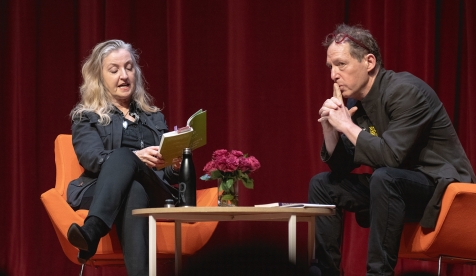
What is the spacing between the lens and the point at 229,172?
98.9 inches

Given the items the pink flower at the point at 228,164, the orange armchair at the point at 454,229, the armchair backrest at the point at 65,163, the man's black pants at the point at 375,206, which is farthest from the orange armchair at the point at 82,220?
the orange armchair at the point at 454,229

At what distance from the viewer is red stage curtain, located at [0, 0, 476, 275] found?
11.3ft

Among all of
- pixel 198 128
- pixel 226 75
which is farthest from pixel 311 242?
pixel 226 75

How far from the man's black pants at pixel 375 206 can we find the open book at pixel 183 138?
1.67 feet

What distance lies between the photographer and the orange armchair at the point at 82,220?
2.65m

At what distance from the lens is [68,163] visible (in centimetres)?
296

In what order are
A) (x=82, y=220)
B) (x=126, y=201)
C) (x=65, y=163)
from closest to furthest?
(x=126, y=201) → (x=82, y=220) → (x=65, y=163)

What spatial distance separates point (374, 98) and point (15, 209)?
7.27 feet

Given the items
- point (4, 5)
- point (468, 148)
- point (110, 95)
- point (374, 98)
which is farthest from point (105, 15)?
point (468, 148)

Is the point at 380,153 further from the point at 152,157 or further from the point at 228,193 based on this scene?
the point at 152,157

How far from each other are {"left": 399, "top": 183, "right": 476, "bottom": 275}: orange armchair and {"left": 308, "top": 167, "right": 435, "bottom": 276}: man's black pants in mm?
109

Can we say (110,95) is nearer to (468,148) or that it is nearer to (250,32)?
(250,32)

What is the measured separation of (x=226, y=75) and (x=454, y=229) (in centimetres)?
175

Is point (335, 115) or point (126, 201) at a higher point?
point (335, 115)
